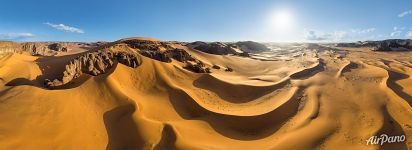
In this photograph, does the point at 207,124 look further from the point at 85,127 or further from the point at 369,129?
the point at 369,129

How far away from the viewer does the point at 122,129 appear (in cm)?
1227

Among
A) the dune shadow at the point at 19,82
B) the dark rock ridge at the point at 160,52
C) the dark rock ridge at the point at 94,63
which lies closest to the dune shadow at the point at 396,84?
the dark rock ridge at the point at 160,52

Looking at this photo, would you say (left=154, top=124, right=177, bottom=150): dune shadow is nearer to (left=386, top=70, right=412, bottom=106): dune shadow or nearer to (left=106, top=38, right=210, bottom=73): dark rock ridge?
(left=106, top=38, right=210, bottom=73): dark rock ridge

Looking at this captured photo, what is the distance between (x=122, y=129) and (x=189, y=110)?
3.52m

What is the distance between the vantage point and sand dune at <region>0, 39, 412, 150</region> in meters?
Result: 11.4

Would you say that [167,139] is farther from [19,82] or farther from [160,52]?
[160,52]

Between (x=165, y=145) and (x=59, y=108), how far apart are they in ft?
16.3

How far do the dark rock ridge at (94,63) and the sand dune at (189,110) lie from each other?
507 millimetres

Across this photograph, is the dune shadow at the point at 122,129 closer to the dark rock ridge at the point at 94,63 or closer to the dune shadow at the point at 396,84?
the dark rock ridge at the point at 94,63

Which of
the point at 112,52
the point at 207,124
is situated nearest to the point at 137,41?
the point at 112,52

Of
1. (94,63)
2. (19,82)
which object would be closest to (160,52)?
(94,63)

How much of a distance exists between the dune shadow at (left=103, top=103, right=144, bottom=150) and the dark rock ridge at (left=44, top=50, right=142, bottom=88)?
3866 mm

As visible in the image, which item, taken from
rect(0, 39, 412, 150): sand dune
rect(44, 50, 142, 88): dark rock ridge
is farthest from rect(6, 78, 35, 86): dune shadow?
rect(44, 50, 142, 88): dark rock ridge

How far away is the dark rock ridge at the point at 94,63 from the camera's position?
15875mm
